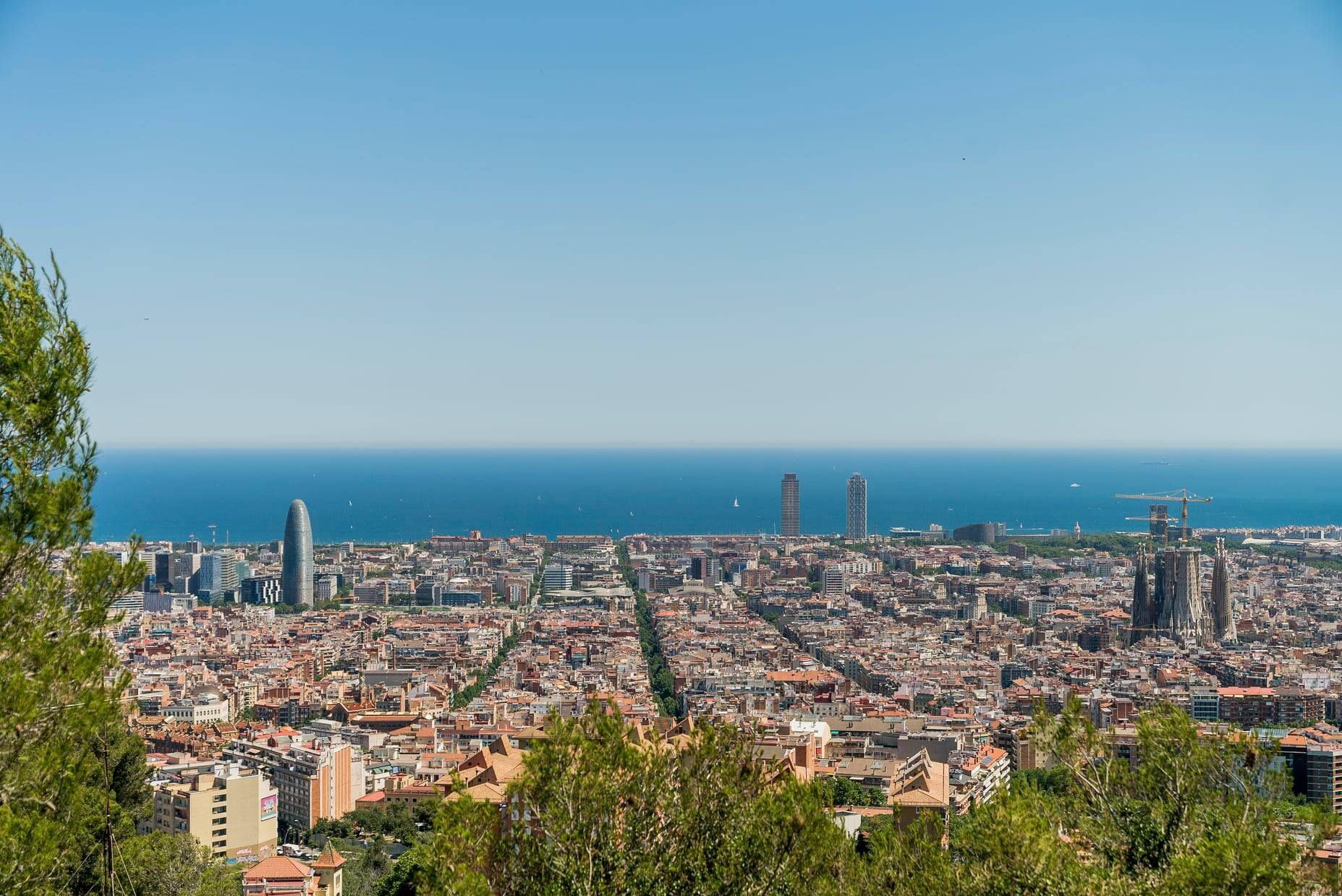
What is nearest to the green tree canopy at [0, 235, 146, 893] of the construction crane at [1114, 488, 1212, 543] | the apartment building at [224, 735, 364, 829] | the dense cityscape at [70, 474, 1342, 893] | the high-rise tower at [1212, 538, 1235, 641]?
the dense cityscape at [70, 474, 1342, 893]

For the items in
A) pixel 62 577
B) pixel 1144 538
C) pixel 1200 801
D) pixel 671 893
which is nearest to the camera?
pixel 62 577

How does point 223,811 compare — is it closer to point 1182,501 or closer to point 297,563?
point 297,563

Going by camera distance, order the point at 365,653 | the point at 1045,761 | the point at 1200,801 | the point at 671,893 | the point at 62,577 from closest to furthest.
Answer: the point at 62,577 < the point at 671,893 < the point at 1200,801 < the point at 1045,761 < the point at 365,653

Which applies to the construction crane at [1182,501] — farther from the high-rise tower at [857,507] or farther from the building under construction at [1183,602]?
the high-rise tower at [857,507]

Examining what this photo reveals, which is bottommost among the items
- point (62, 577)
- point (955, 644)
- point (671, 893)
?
point (955, 644)

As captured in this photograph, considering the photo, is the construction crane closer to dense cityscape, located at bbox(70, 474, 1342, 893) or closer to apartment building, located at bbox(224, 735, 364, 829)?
dense cityscape, located at bbox(70, 474, 1342, 893)

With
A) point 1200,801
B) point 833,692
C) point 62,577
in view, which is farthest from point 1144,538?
point 62,577

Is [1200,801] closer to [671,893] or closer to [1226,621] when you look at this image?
[671,893]

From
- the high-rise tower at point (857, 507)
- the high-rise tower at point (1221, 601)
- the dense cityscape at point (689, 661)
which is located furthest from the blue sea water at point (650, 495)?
the high-rise tower at point (1221, 601)
